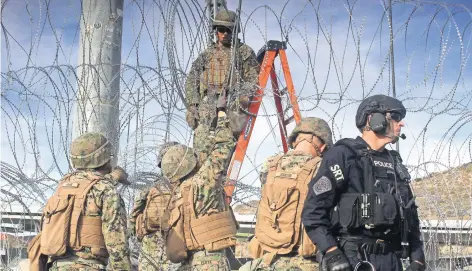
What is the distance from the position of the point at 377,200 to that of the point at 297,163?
3.07ft

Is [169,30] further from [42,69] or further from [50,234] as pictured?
[50,234]

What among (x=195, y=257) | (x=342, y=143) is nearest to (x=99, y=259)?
(x=195, y=257)

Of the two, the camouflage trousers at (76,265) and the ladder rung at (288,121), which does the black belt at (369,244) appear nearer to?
the camouflage trousers at (76,265)

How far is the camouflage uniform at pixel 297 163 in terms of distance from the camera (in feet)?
14.0

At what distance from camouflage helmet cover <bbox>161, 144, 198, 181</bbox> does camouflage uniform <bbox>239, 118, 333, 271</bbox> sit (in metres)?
0.74

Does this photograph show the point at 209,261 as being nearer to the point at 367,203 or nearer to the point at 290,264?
the point at 290,264

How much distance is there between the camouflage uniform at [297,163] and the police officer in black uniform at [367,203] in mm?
711

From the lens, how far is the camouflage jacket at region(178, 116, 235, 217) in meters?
4.78

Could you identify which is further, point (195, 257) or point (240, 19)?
point (240, 19)

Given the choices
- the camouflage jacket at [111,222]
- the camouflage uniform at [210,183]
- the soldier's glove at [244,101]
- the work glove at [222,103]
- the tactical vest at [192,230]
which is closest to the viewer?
the camouflage jacket at [111,222]

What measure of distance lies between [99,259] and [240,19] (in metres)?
2.37

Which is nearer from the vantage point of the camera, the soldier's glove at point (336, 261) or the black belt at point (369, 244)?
the soldier's glove at point (336, 261)

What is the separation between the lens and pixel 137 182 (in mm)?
5414

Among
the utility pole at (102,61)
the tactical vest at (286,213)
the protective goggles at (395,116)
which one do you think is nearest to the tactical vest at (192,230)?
the tactical vest at (286,213)
